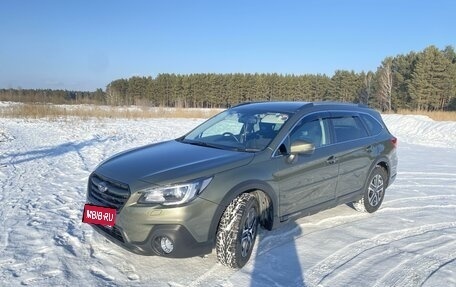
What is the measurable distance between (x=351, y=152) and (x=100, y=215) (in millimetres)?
3429

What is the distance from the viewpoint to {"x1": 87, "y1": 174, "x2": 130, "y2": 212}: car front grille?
3475 mm

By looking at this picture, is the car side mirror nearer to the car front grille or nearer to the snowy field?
the snowy field

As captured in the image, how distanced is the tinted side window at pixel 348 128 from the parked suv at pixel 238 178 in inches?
0.7

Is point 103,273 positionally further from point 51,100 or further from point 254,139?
point 51,100

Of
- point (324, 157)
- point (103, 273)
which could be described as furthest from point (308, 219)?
point (103, 273)

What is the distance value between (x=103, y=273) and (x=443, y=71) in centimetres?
5770

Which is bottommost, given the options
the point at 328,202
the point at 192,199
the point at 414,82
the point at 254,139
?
the point at 328,202

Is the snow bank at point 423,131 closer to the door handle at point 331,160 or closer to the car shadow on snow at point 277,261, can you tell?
the door handle at point 331,160

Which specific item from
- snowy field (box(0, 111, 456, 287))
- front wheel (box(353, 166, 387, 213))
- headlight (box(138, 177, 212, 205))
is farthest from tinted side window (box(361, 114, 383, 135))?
headlight (box(138, 177, 212, 205))

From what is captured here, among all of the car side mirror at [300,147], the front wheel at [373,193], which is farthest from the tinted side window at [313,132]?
the front wheel at [373,193]

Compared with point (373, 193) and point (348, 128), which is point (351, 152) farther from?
point (373, 193)

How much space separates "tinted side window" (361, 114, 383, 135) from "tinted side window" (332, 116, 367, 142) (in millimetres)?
175

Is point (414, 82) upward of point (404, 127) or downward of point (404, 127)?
upward

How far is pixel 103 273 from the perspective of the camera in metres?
3.52
